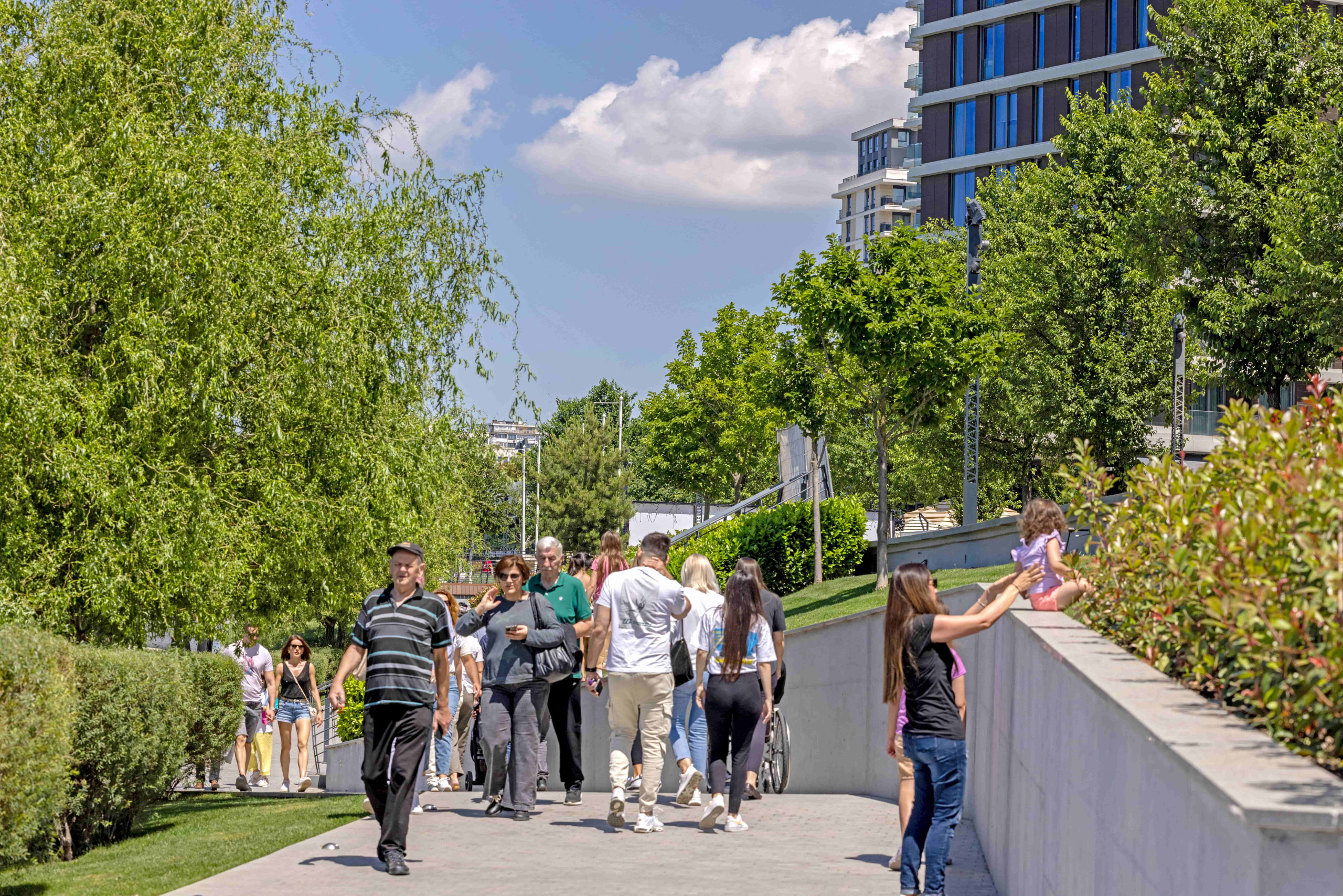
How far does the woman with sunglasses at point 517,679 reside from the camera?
9.45m

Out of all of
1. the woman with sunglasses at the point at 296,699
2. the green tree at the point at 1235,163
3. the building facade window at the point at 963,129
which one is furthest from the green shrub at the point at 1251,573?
the building facade window at the point at 963,129

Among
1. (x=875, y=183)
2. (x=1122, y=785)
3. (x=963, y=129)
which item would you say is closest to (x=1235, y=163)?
(x=1122, y=785)

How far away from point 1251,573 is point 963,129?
226 feet

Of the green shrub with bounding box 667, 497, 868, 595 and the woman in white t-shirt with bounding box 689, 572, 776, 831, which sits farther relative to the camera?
the green shrub with bounding box 667, 497, 868, 595

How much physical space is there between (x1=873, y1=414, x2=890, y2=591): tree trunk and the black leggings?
16.9 m

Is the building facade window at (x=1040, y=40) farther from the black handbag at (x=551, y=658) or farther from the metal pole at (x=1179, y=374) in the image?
the black handbag at (x=551, y=658)

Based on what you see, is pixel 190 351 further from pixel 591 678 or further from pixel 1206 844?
pixel 1206 844

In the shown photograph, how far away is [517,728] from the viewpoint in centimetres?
947

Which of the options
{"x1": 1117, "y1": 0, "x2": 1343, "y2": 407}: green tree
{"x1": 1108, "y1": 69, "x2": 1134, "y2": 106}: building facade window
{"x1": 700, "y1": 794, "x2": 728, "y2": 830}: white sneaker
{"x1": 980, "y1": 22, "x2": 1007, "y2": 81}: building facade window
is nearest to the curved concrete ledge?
{"x1": 700, "y1": 794, "x2": 728, "y2": 830}: white sneaker

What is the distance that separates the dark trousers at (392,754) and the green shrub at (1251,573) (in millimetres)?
3901

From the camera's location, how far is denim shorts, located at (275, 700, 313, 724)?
51.4ft

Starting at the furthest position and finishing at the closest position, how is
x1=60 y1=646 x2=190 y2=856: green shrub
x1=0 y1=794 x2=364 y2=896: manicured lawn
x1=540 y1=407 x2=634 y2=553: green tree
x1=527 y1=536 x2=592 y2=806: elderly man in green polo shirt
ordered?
1. x1=540 y1=407 x2=634 y2=553: green tree
2. x1=527 y1=536 x2=592 y2=806: elderly man in green polo shirt
3. x1=60 y1=646 x2=190 y2=856: green shrub
4. x1=0 y1=794 x2=364 y2=896: manicured lawn

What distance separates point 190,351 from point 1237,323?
2226 cm

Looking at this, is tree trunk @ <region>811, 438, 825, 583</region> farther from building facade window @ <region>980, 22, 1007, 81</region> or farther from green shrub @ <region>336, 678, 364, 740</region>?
building facade window @ <region>980, 22, 1007, 81</region>
